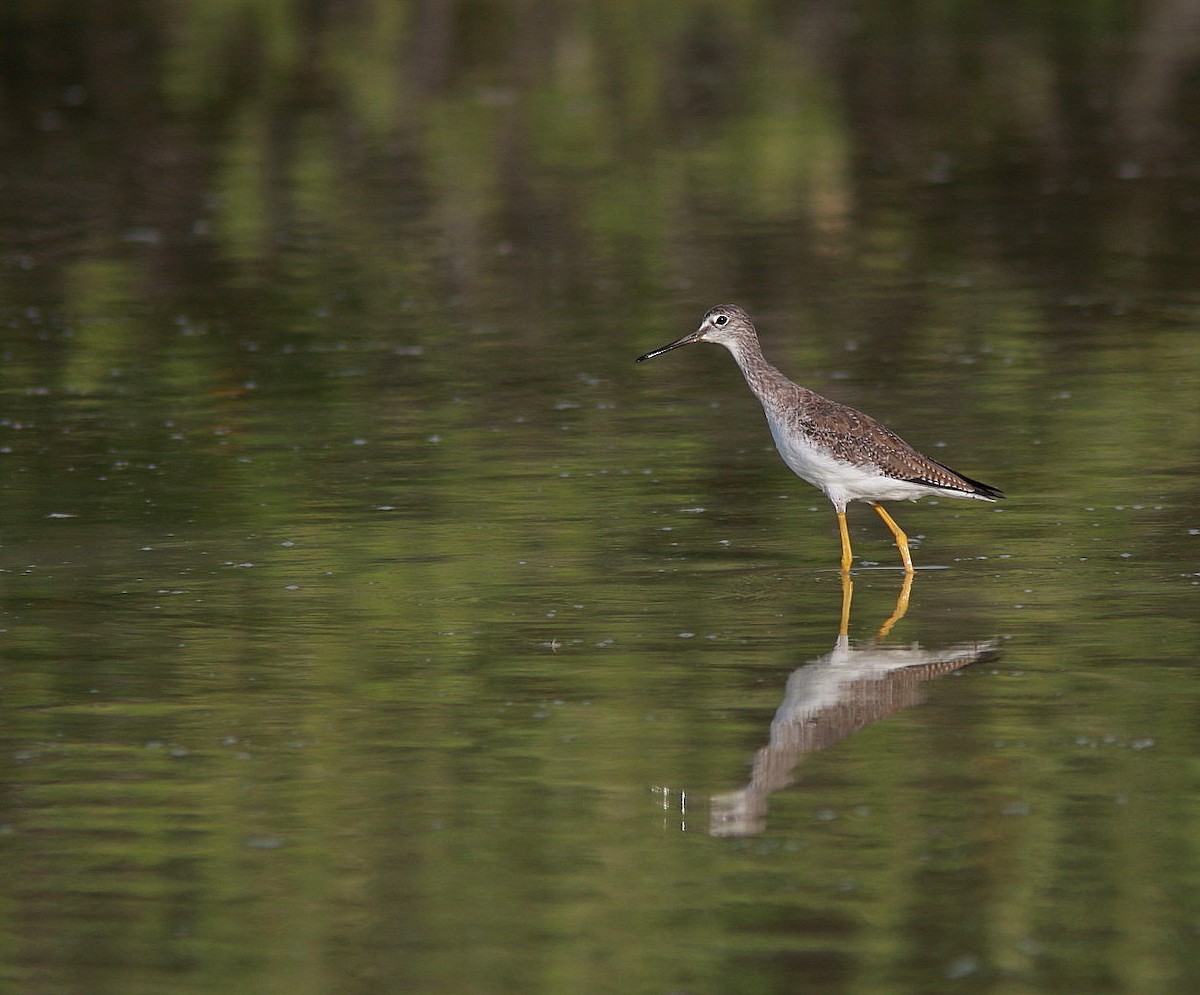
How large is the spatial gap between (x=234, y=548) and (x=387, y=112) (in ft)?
86.1

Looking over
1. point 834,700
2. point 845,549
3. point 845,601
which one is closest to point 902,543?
point 845,549

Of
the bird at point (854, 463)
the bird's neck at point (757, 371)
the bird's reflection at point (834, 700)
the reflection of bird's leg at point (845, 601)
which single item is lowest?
the reflection of bird's leg at point (845, 601)

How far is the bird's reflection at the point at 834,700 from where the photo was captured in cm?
1066

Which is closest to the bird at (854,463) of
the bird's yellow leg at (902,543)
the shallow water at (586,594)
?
the bird's yellow leg at (902,543)

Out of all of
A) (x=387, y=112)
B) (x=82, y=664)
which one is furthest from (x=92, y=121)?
(x=82, y=664)

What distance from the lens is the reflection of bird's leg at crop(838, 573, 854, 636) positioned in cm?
1366

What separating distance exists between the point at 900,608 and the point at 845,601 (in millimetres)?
366

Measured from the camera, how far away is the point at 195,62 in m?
47.4

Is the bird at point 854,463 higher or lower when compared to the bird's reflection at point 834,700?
higher

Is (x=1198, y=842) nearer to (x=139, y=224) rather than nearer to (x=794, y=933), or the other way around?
(x=794, y=933)

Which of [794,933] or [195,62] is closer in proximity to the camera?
[794,933]

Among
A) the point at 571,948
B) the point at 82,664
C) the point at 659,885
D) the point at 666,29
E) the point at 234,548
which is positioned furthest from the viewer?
the point at 666,29

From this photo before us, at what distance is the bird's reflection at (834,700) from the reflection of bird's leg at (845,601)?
1 centimetres

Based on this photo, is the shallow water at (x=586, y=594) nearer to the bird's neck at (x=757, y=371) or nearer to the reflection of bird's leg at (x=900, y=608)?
the reflection of bird's leg at (x=900, y=608)
